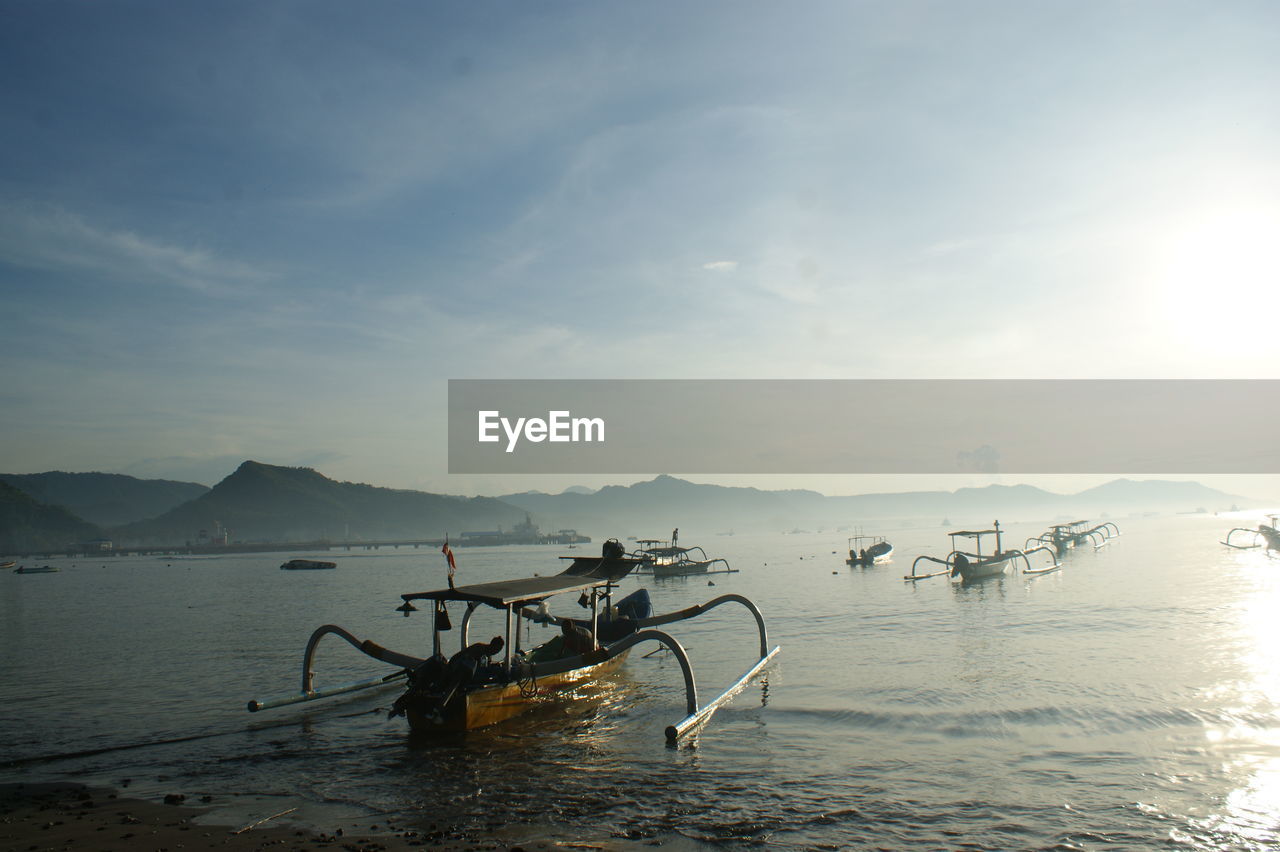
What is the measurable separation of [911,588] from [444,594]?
55.7 m

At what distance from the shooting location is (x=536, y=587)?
19.6m

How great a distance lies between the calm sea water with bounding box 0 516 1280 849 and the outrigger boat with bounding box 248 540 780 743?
625mm

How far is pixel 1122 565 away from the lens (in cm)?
8550

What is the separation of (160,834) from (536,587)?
31.6ft

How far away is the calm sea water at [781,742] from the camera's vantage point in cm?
1244

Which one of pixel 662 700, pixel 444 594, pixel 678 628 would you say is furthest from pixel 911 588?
pixel 444 594

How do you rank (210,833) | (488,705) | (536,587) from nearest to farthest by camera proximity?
(210,833)
(488,705)
(536,587)

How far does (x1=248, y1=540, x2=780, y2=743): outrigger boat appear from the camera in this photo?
55.7 ft

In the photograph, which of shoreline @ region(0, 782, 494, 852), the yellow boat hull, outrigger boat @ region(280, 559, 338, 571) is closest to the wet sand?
shoreline @ region(0, 782, 494, 852)

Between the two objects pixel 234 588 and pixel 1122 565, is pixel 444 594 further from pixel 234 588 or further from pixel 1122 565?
pixel 1122 565

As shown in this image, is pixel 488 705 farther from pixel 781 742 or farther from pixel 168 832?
pixel 168 832

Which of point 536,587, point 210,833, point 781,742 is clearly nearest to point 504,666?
point 536,587

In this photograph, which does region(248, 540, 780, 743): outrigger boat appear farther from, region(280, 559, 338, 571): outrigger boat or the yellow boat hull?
region(280, 559, 338, 571): outrigger boat

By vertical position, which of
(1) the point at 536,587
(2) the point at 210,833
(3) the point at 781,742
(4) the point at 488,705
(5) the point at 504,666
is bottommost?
(3) the point at 781,742
